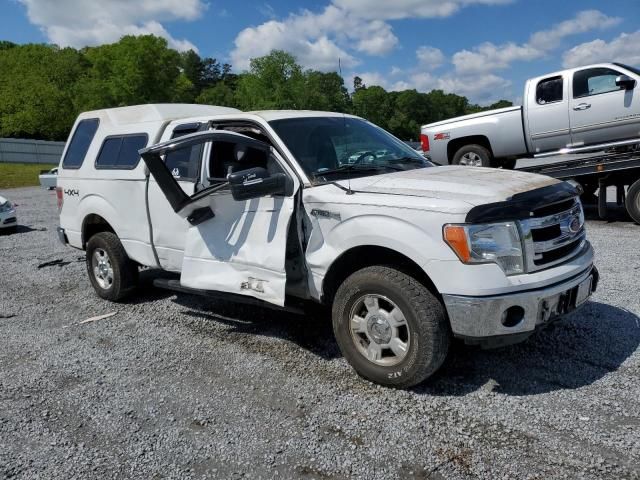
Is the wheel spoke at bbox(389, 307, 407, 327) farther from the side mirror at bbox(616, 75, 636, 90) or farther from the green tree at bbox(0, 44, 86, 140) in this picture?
the green tree at bbox(0, 44, 86, 140)

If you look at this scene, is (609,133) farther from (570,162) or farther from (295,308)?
(295,308)

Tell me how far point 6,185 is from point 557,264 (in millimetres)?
31608

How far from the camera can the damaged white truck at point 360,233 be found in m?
3.27

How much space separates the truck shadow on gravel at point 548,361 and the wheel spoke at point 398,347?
0.31 meters

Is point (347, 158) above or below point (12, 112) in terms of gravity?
below

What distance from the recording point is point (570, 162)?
9.48 metres

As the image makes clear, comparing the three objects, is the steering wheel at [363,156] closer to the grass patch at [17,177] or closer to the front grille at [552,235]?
the front grille at [552,235]

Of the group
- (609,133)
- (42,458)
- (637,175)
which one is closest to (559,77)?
(609,133)

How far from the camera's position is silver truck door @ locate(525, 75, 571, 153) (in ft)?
33.5

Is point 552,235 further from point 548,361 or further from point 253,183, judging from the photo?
point 253,183

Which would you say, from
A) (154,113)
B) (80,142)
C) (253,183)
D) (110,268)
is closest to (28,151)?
(80,142)

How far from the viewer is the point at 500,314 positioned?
127 inches

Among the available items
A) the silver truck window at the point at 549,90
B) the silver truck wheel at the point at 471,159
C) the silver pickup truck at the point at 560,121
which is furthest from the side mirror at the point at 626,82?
the silver truck wheel at the point at 471,159

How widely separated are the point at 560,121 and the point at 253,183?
27.4ft
